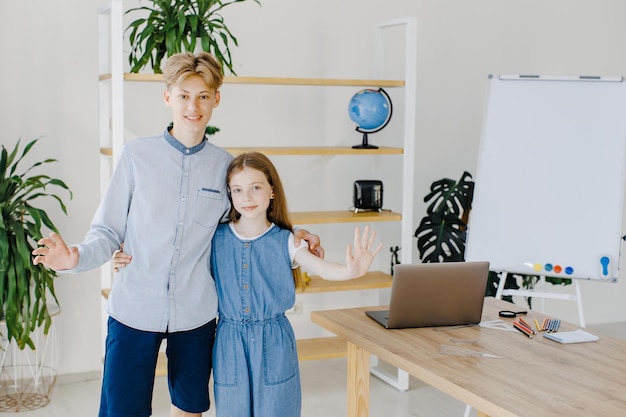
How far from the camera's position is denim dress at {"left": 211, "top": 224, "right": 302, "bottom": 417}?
238cm

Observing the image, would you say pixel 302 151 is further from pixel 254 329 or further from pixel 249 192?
pixel 254 329

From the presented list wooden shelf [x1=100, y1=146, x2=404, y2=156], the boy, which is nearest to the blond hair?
the boy

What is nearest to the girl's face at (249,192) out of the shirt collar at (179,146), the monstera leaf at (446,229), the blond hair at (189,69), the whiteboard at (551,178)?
the shirt collar at (179,146)

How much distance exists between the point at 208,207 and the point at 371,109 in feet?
6.15

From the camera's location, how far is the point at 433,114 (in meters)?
4.93

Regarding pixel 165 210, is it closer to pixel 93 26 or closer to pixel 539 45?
pixel 93 26

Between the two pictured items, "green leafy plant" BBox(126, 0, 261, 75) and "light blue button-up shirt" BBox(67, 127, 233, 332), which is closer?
"light blue button-up shirt" BBox(67, 127, 233, 332)

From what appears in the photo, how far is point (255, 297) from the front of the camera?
2406 mm

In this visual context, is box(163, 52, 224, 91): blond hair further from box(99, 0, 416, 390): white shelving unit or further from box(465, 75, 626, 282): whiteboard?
box(465, 75, 626, 282): whiteboard

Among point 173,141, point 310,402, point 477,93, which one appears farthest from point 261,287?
point 477,93

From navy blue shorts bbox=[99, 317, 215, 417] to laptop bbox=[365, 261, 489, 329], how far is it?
1.91ft

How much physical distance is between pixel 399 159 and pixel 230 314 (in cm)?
262

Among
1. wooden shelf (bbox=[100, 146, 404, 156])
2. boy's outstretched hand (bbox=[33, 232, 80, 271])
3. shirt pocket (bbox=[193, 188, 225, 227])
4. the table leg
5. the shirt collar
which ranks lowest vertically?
the table leg

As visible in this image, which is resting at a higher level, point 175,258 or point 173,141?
point 173,141
